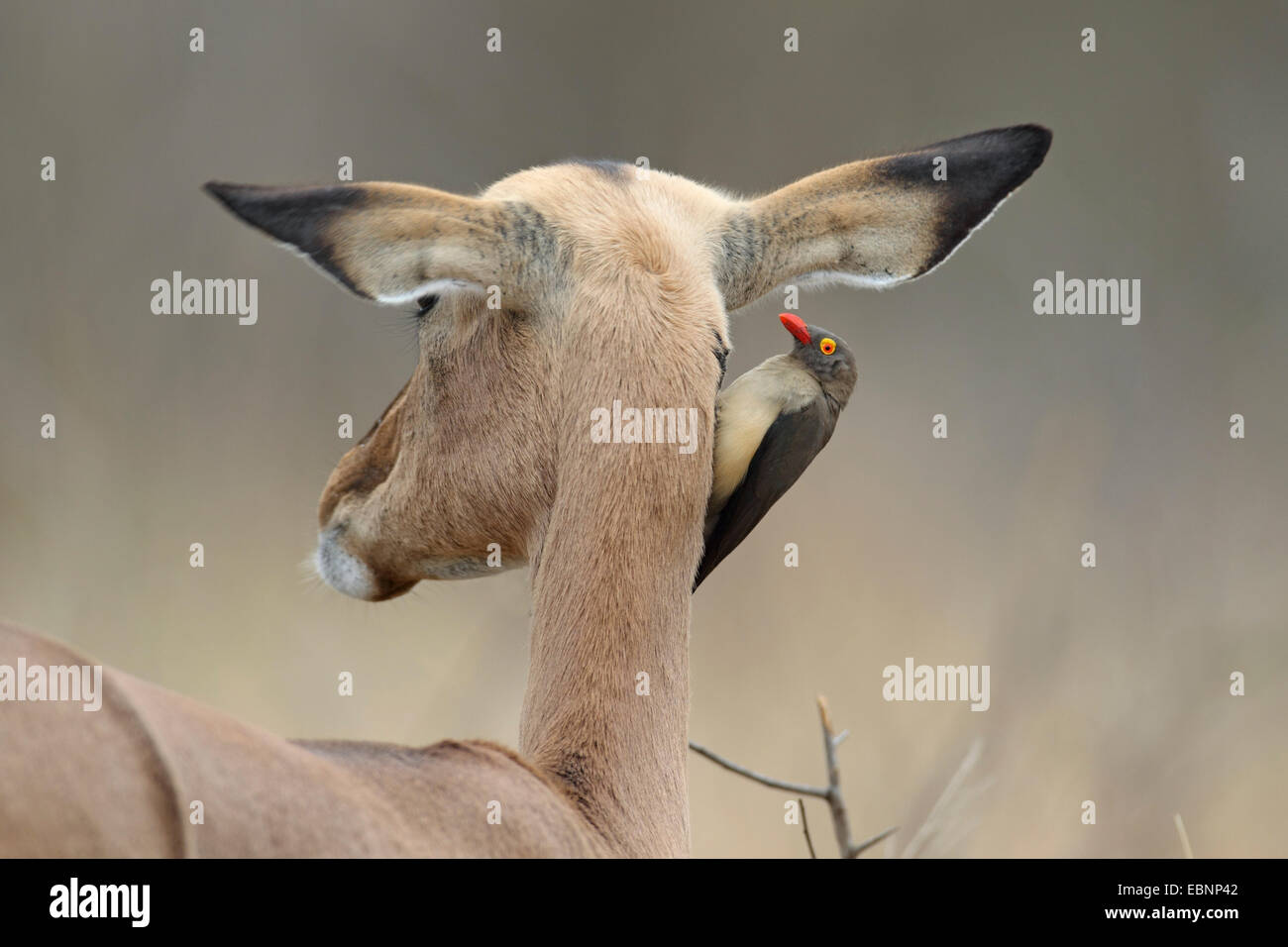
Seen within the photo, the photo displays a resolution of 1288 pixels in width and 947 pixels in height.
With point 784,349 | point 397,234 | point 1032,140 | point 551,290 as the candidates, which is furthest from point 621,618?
point 784,349

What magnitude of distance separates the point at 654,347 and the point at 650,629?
0.53 m

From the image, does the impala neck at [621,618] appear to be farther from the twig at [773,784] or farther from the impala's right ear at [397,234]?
the twig at [773,784]

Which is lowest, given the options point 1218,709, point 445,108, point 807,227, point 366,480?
point 1218,709

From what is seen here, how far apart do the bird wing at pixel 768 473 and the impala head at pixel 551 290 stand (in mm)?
206

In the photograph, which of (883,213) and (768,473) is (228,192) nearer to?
(768,473)

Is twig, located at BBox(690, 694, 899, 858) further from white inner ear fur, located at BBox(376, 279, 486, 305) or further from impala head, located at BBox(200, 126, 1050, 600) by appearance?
white inner ear fur, located at BBox(376, 279, 486, 305)

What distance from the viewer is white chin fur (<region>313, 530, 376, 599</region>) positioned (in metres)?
3.35

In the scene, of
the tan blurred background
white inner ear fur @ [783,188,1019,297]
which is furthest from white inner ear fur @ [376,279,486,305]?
the tan blurred background

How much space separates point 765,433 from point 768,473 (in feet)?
0.28

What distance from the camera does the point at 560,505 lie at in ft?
9.01

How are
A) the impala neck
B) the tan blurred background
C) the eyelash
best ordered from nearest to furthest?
1. the impala neck
2. the eyelash
3. the tan blurred background

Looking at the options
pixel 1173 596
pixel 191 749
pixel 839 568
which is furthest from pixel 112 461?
pixel 191 749

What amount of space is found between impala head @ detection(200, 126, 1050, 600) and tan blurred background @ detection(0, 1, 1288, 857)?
14.0ft

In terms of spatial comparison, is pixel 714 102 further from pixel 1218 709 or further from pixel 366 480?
pixel 366 480
